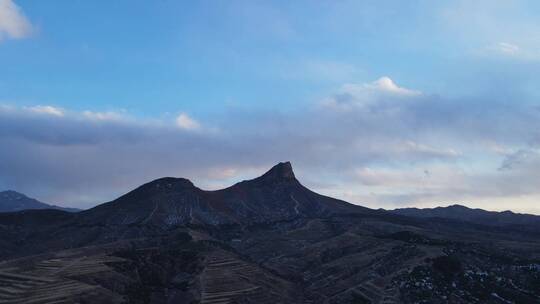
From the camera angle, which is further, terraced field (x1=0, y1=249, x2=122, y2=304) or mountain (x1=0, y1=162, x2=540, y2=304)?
mountain (x1=0, y1=162, x2=540, y2=304)

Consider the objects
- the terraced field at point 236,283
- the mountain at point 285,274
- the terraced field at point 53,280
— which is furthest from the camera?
the terraced field at point 236,283

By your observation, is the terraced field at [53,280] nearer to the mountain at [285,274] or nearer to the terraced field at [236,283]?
the mountain at [285,274]

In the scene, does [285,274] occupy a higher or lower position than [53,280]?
higher

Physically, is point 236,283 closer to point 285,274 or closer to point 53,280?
point 285,274

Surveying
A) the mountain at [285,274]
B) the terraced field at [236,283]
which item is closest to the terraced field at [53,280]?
the mountain at [285,274]

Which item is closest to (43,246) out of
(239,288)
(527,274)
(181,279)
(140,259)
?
(140,259)

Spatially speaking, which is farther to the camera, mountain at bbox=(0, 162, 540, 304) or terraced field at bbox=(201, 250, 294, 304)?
terraced field at bbox=(201, 250, 294, 304)

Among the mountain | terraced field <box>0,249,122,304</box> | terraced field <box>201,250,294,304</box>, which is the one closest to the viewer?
terraced field <box>0,249,122,304</box>

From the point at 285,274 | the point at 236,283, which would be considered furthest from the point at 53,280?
the point at 285,274

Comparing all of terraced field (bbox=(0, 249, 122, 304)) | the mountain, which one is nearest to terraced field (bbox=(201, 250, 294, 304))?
the mountain

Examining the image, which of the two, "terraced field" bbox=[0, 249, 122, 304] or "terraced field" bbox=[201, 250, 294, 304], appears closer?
"terraced field" bbox=[0, 249, 122, 304]

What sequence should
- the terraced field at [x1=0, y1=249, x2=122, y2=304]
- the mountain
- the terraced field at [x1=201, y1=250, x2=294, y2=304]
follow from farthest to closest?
1. the terraced field at [x1=201, y1=250, x2=294, y2=304]
2. the mountain
3. the terraced field at [x1=0, y1=249, x2=122, y2=304]

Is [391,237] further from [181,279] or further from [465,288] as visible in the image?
[181,279]

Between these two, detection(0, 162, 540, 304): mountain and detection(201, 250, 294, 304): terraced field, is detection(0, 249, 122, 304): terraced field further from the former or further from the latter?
detection(201, 250, 294, 304): terraced field
